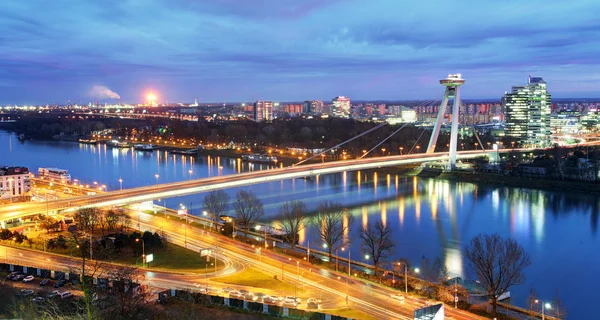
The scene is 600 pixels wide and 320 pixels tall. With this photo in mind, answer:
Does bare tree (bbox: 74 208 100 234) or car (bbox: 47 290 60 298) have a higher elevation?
bare tree (bbox: 74 208 100 234)

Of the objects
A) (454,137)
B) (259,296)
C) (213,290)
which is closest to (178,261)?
(213,290)

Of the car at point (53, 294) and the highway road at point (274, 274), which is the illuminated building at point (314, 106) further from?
the car at point (53, 294)

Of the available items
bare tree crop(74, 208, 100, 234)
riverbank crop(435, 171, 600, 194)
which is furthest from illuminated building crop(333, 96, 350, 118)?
bare tree crop(74, 208, 100, 234)

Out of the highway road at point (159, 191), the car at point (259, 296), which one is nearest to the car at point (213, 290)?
the car at point (259, 296)

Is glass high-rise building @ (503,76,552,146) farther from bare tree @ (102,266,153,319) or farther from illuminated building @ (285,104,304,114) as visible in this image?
illuminated building @ (285,104,304,114)

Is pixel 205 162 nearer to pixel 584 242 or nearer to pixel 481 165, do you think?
pixel 481 165

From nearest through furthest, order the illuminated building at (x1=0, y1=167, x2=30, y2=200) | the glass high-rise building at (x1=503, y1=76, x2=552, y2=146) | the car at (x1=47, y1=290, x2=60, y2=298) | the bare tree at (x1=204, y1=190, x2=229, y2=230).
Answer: the car at (x1=47, y1=290, x2=60, y2=298), the bare tree at (x1=204, y1=190, x2=229, y2=230), the illuminated building at (x1=0, y1=167, x2=30, y2=200), the glass high-rise building at (x1=503, y1=76, x2=552, y2=146)
